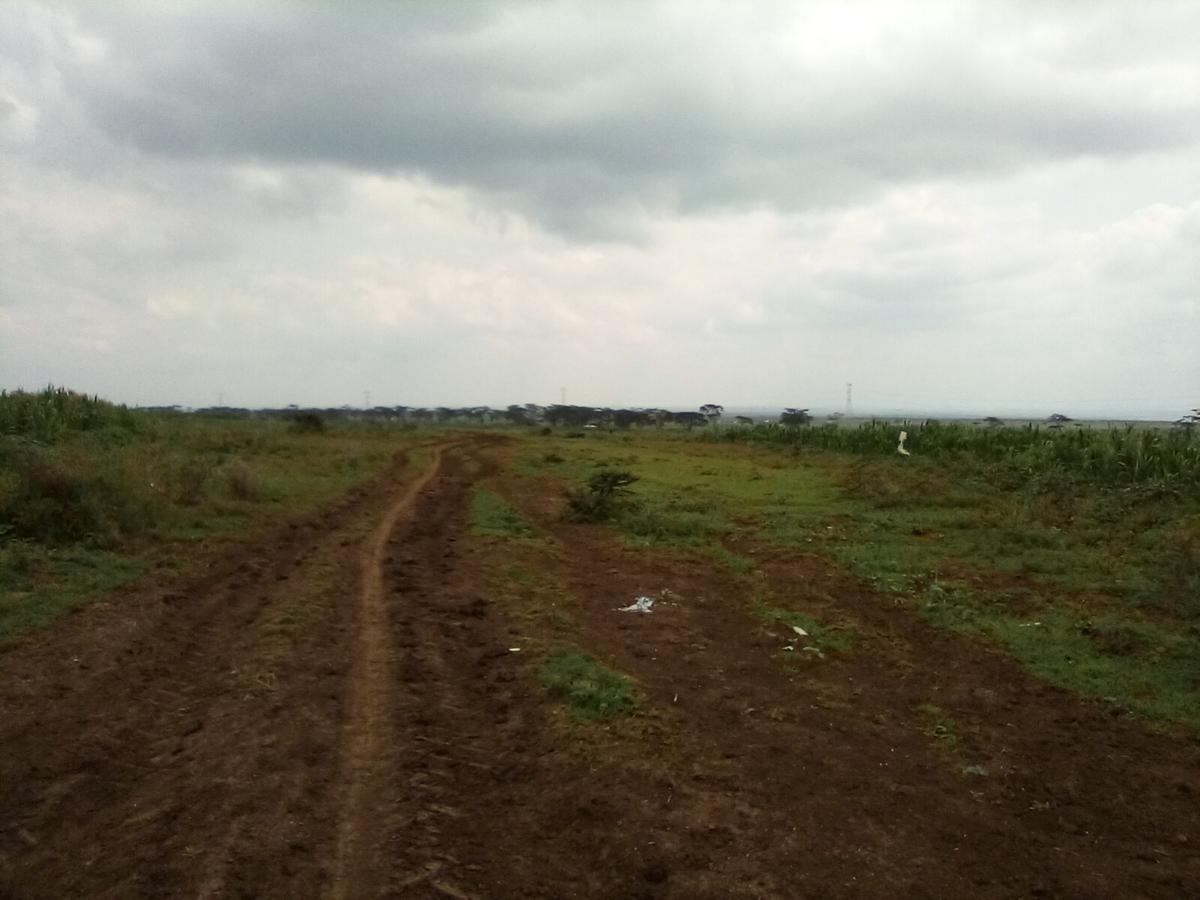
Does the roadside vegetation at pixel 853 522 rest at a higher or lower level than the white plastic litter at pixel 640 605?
higher

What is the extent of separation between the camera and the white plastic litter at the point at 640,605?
9281 mm

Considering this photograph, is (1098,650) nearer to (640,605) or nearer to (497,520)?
(640,605)

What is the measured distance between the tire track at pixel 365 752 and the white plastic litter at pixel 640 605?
2482mm

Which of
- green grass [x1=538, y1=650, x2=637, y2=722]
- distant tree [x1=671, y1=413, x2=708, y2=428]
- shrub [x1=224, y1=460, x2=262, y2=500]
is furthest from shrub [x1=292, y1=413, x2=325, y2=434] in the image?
distant tree [x1=671, y1=413, x2=708, y2=428]

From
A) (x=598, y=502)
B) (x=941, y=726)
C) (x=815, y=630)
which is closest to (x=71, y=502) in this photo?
(x=598, y=502)

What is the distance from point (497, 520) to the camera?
15.3m

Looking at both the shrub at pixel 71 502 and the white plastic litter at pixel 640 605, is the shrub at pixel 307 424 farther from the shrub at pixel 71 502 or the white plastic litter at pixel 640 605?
the white plastic litter at pixel 640 605

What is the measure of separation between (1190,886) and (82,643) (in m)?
7.97

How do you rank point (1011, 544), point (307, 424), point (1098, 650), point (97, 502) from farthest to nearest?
1. point (307, 424)
2. point (1011, 544)
3. point (97, 502)
4. point (1098, 650)

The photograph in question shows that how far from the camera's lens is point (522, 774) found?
5156 millimetres

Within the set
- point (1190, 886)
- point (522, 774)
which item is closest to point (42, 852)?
point (522, 774)

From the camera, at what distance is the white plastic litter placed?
928cm

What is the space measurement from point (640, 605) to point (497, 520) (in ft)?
20.7

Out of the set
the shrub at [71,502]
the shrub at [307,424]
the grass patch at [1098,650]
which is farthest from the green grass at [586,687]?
the shrub at [307,424]
